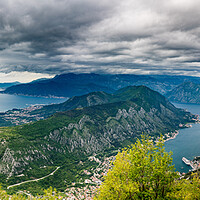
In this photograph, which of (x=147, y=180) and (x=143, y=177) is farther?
(x=143, y=177)

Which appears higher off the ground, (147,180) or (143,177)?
(143,177)

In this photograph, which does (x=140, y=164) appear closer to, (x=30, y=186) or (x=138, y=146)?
(x=138, y=146)

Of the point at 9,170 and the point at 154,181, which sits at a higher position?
the point at 154,181

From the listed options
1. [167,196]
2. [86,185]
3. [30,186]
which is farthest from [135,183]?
[86,185]

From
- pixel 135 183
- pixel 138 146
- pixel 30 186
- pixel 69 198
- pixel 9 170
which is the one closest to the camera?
pixel 135 183
